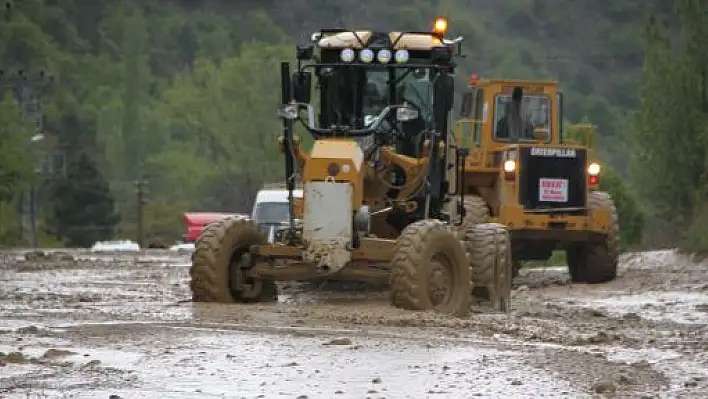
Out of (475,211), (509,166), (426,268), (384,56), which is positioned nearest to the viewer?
(426,268)

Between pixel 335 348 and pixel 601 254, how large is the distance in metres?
13.2

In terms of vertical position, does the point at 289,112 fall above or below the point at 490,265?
above

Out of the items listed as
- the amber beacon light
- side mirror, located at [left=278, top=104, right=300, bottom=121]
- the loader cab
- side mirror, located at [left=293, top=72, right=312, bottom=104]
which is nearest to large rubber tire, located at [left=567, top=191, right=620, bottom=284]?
the loader cab

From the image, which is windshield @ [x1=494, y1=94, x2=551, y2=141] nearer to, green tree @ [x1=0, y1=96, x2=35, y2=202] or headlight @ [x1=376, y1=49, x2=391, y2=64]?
headlight @ [x1=376, y1=49, x2=391, y2=64]

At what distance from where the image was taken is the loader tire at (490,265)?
1712 centimetres

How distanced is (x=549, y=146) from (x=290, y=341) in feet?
41.2

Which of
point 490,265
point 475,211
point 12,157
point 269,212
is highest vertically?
point 12,157

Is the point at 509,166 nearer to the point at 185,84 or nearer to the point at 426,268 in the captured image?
the point at 426,268

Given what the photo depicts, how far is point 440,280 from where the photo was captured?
51.4ft

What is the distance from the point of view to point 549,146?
24.2 meters

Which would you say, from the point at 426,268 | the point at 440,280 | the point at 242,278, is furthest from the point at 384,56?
the point at 426,268

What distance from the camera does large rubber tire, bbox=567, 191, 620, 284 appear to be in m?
24.5

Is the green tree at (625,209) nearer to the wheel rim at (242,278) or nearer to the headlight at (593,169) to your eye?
the headlight at (593,169)

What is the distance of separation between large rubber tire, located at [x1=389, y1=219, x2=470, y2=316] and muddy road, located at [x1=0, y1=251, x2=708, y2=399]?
0.31 m
